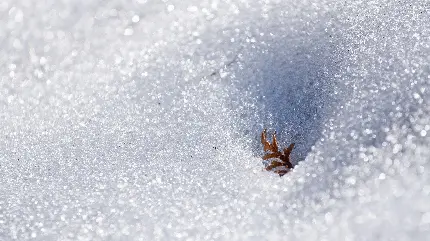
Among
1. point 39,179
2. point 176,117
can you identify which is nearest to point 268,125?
point 176,117

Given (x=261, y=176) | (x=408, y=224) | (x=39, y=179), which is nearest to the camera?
(x=408, y=224)

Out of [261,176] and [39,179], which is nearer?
[261,176]

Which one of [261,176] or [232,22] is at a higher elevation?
[232,22]

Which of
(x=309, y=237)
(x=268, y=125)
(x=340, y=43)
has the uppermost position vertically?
(x=340, y=43)

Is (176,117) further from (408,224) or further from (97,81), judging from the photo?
(408,224)

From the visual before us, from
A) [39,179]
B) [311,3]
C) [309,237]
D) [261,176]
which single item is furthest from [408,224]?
[39,179]

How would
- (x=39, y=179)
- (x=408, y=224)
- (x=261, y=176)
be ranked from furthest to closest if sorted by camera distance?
(x=39, y=179), (x=261, y=176), (x=408, y=224)

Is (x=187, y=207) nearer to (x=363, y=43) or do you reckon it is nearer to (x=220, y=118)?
(x=220, y=118)
